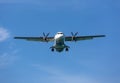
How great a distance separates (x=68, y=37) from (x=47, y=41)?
227 inches

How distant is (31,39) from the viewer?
7950 centimetres

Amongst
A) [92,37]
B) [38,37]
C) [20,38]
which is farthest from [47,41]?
[92,37]

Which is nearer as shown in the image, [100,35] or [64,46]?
[64,46]

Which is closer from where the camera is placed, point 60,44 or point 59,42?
point 59,42

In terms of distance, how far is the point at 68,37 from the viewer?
76062mm

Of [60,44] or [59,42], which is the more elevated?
[59,42]

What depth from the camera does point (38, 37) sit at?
77.3 m

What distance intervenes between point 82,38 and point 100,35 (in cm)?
508

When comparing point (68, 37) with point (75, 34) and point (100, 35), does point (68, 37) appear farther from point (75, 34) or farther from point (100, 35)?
point (100, 35)

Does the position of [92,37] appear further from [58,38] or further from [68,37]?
[58,38]

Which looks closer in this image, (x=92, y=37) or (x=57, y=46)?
(x=57, y=46)

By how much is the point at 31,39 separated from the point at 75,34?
12.9m

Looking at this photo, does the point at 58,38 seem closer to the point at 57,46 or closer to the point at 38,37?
the point at 57,46

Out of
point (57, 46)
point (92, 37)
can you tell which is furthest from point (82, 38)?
point (57, 46)
